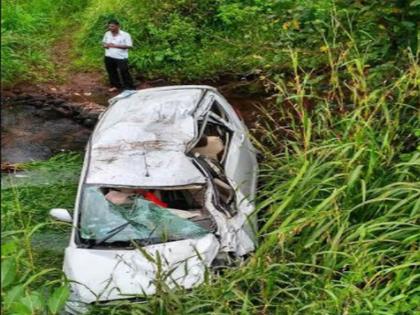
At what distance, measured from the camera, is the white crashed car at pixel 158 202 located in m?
5.26

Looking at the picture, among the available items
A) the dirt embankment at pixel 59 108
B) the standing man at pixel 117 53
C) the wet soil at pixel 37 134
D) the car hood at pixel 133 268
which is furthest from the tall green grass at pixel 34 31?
the car hood at pixel 133 268

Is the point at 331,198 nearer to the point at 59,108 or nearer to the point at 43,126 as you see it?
the point at 43,126

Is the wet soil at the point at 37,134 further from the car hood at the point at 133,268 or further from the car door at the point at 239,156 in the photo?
the car hood at the point at 133,268

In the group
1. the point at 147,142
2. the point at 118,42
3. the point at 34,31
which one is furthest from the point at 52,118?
the point at 147,142

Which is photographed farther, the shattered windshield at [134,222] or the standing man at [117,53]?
the standing man at [117,53]

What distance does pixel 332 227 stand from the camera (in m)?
5.46

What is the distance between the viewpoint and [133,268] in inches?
208

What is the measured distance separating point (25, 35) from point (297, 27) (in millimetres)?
7181

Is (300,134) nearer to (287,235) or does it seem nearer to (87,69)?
(287,235)

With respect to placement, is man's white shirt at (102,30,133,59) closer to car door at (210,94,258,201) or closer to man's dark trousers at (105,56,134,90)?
man's dark trousers at (105,56,134,90)

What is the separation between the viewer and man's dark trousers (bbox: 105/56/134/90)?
11.2m

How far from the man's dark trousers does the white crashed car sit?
402 centimetres

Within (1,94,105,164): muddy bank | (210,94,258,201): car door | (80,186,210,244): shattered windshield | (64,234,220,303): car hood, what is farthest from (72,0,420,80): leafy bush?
(64,234,220,303): car hood

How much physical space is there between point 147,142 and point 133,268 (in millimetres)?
1529
